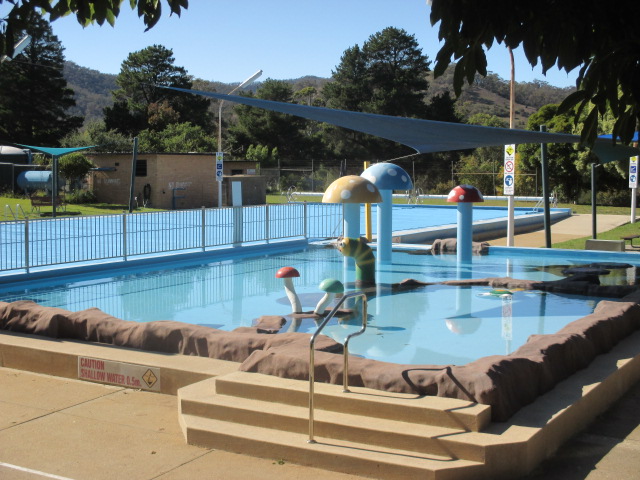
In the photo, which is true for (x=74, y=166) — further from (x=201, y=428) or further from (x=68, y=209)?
(x=201, y=428)

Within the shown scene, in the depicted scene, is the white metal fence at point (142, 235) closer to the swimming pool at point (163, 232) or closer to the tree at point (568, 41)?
the swimming pool at point (163, 232)

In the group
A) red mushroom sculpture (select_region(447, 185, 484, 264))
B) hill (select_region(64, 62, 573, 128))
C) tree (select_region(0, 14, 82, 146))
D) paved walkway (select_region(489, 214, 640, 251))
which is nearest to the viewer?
red mushroom sculpture (select_region(447, 185, 484, 264))

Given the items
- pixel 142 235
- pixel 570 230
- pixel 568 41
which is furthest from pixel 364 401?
pixel 570 230

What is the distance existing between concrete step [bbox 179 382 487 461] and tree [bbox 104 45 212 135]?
64.0 m

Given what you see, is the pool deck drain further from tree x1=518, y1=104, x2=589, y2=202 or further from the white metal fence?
tree x1=518, y1=104, x2=589, y2=202

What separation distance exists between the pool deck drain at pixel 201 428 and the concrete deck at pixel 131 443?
0.6 inches

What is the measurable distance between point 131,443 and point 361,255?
8719 millimetres

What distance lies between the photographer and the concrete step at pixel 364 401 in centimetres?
592

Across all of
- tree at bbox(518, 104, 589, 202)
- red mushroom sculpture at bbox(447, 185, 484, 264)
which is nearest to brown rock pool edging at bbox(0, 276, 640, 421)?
red mushroom sculpture at bbox(447, 185, 484, 264)

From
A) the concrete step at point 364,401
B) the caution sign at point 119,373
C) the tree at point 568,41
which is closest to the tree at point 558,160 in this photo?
the caution sign at point 119,373

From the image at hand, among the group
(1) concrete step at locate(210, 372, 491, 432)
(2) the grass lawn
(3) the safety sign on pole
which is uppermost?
(3) the safety sign on pole

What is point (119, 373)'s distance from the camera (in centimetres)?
799

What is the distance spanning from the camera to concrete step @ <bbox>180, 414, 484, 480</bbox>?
546 cm

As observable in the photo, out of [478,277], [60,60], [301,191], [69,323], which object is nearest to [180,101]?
[60,60]
